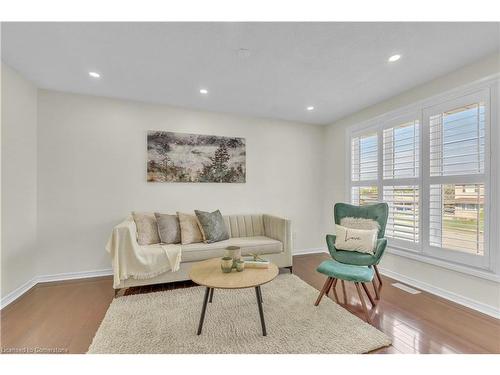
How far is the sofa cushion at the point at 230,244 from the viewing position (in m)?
2.68

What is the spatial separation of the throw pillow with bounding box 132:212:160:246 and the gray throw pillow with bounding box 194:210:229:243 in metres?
0.58

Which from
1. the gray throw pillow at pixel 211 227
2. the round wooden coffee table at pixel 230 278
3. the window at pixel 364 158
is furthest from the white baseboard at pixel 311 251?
the round wooden coffee table at pixel 230 278

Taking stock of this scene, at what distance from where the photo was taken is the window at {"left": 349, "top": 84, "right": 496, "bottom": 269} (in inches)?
85.7

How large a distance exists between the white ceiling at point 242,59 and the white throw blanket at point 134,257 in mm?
1737

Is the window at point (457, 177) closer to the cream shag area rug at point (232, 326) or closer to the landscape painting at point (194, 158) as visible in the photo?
the cream shag area rug at point (232, 326)

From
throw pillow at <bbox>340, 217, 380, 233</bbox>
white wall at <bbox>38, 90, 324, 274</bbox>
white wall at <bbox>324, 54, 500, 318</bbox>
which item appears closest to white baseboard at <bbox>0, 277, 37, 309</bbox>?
white wall at <bbox>38, 90, 324, 274</bbox>

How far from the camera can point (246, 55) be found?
2.05 meters

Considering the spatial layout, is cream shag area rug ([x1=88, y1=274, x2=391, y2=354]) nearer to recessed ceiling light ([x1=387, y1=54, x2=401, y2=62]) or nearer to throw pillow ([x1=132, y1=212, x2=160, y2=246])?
throw pillow ([x1=132, y1=212, x2=160, y2=246])

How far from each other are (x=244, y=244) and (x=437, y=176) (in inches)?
96.1

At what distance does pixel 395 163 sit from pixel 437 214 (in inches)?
32.0

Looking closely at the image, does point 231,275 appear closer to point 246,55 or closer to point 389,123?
point 246,55

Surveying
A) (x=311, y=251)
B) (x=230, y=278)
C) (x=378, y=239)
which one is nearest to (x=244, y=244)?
(x=230, y=278)

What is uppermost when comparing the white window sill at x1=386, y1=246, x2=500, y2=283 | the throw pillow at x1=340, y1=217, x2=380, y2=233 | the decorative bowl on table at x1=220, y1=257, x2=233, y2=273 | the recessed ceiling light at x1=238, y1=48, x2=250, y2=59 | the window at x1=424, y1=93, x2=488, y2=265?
the recessed ceiling light at x1=238, y1=48, x2=250, y2=59

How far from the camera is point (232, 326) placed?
1.83m
